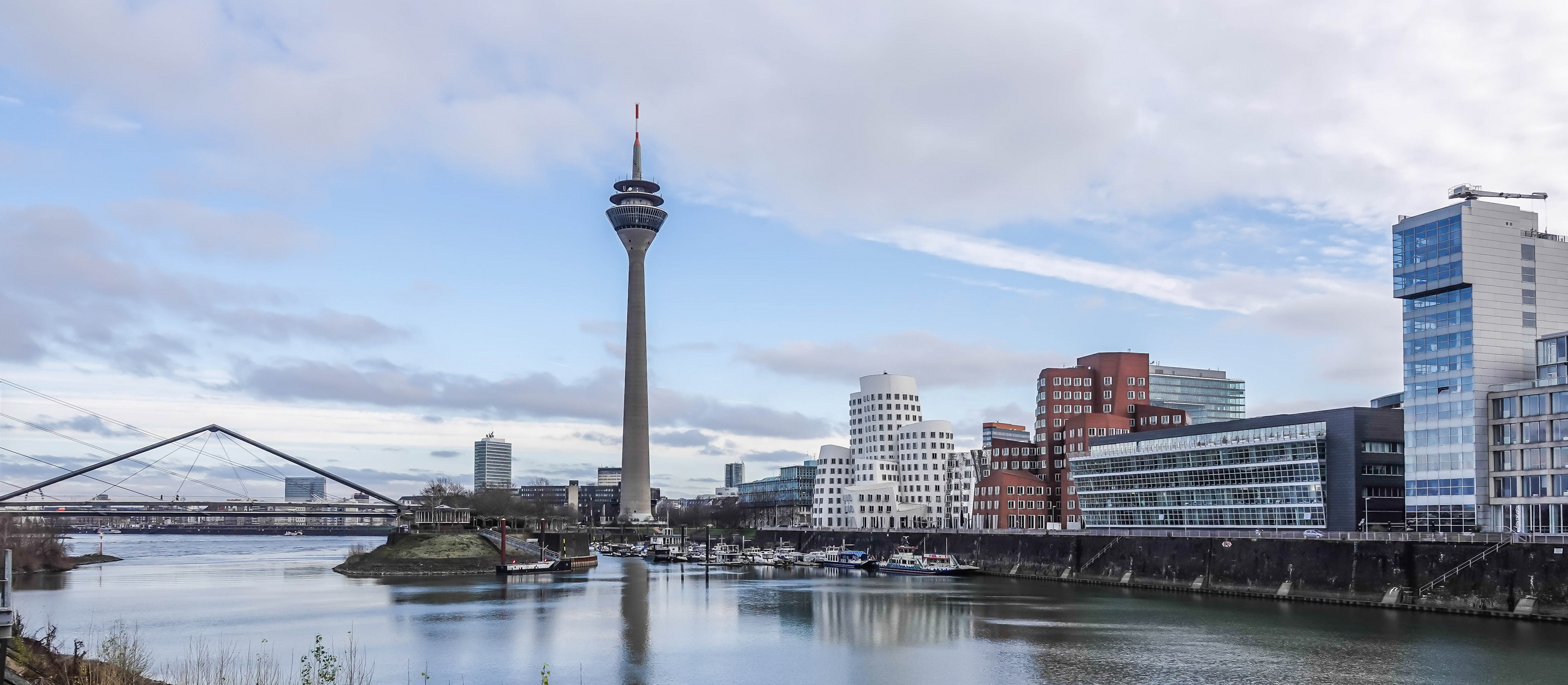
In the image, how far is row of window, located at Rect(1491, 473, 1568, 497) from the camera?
3307 inches

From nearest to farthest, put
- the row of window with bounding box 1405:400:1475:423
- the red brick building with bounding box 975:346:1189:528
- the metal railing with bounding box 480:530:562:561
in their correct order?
1. the row of window with bounding box 1405:400:1475:423
2. the metal railing with bounding box 480:530:562:561
3. the red brick building with bounding box 975:346:1189:528

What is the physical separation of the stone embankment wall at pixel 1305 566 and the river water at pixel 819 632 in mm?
2506

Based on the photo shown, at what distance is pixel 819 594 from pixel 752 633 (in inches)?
1323

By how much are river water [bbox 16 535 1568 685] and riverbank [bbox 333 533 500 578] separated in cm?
1402

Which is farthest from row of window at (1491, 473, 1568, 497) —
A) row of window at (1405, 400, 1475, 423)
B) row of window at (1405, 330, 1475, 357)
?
row of window at (1405, 330, 1475, 357)

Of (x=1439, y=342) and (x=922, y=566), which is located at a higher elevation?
(x=1439, y=342)

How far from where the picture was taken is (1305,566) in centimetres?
8856

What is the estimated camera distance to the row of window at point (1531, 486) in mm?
84000

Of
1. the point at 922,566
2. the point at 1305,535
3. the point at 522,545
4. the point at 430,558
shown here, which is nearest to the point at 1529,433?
the point at 1305,535

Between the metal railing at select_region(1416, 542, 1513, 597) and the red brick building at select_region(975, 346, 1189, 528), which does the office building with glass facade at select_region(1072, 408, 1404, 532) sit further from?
the red brick building at select_region(975, 346, 1189, 528)

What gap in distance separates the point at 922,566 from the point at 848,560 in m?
21.3

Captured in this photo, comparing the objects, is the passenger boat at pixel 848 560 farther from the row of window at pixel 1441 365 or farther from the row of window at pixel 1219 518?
the row of window at pixel 1441 365

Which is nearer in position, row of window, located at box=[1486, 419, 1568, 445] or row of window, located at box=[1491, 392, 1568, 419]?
row of window, located at box=[1486, 419, 1568, 445]

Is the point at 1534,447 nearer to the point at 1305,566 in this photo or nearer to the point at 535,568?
the point at 1305,566
